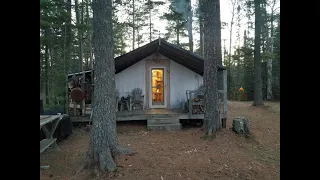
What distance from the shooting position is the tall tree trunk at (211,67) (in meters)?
6.12

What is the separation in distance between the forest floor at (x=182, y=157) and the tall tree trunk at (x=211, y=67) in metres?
0.46

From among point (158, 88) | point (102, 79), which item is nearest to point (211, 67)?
point (102, 79)

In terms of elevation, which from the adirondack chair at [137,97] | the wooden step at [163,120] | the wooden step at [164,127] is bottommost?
the wooden step at [164,127]

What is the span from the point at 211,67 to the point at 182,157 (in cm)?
287

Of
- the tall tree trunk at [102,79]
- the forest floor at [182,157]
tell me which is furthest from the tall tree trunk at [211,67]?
the tall tree trunk at [102,79]

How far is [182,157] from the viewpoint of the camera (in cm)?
468

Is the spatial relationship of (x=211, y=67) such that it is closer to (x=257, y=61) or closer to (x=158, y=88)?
(x=158, y=88)

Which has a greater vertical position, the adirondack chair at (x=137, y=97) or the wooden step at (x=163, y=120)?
the adirondack chair at (x=137, y=97)

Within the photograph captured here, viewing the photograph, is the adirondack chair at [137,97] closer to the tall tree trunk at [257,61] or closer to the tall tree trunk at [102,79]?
the tall tree trunk at [102,79]

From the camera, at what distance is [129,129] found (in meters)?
7.85
